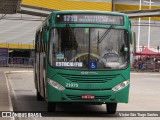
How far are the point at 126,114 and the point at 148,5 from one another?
69.8m

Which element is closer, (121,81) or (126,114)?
(121,81)

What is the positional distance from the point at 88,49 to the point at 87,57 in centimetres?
22

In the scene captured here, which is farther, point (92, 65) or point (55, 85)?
point (92, 65)

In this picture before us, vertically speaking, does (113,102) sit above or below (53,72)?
below

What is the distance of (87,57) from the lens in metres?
13.4

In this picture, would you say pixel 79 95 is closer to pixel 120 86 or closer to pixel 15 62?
pixel 120 86

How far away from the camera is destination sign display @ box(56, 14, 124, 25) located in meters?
13.6

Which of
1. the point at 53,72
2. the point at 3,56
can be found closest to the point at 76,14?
the point at 53,72

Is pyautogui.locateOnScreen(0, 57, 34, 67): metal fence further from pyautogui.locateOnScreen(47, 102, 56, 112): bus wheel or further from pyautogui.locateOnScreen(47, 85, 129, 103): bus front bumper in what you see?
pyautogui.locateOnScreen(47, 85, 129, 103): bus front bumper

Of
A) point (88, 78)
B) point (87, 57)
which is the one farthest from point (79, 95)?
point (87, 57)

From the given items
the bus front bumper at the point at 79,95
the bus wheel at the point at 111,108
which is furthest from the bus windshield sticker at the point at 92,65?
the bus wheel at the point at 111,108

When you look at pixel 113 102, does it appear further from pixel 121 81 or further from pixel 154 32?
pixel 154 32

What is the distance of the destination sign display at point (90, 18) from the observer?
1359 centimetres

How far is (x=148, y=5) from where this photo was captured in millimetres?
82750
